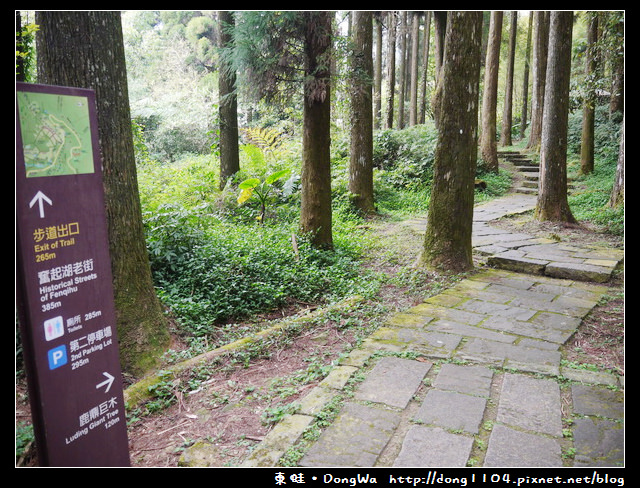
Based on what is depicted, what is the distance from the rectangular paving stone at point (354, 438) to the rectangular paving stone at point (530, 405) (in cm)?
71

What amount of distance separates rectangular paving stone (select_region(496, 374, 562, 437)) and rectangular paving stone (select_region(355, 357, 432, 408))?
1.85 feet

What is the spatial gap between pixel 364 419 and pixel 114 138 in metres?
2.83

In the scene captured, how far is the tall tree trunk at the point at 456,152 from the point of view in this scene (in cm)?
580

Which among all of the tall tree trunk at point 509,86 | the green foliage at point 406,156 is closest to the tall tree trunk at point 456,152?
the green foliage at point 406,156

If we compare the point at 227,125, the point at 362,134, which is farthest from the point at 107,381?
the point at 227,125

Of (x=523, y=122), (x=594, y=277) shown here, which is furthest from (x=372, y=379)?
(x=523, y=122)

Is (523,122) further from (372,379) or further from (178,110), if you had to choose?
(372,379)

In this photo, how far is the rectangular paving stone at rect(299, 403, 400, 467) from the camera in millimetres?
2525

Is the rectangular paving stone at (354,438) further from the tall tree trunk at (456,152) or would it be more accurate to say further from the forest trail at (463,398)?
the tall tree trunk at (456,152)

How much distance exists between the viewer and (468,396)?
3.18 meters

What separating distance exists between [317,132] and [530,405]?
184 inches

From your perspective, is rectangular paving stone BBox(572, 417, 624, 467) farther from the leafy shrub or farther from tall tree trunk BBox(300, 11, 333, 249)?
tall tree trunk BBox(300, 11, 333, 249)

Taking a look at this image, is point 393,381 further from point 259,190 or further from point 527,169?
point 527,169
